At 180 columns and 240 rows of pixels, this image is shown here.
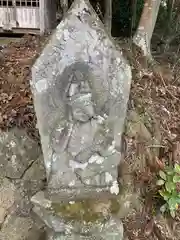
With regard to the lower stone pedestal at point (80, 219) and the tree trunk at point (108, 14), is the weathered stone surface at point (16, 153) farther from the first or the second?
the tree trunk at point (108, 14)

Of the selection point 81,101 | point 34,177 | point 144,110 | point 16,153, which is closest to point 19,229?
point 34,177

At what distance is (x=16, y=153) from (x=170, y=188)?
1.29m

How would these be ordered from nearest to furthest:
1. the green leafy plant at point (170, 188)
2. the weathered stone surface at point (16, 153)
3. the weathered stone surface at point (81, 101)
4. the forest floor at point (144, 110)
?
the weathered stone surface at point (81, 101) < the green leafy plant at point (170, 188) < the forest floor at point (144, 110) < the weathered stone surface at point (16, 153)

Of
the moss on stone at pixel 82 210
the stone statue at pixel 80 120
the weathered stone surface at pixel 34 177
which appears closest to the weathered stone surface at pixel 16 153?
the weathered stone surface at pixel 34 177

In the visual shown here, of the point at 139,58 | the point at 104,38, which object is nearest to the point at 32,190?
the point at 104,38

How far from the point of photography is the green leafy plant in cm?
310

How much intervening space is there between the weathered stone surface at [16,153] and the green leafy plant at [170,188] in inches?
41.8

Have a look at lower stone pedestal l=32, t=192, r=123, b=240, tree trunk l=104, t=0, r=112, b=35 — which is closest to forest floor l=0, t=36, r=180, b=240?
lower stone pedestal l=32, t=192, r=123, b=240

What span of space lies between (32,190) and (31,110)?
0.74 metres

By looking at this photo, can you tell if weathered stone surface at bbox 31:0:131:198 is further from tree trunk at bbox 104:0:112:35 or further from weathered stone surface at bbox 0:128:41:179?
tree trunk at bbox 104:0:112:35

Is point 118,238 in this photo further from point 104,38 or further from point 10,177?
point 104,38

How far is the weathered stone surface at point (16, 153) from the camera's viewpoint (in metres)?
3.38

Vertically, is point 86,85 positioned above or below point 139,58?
above

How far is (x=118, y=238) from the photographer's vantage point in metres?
2.75
